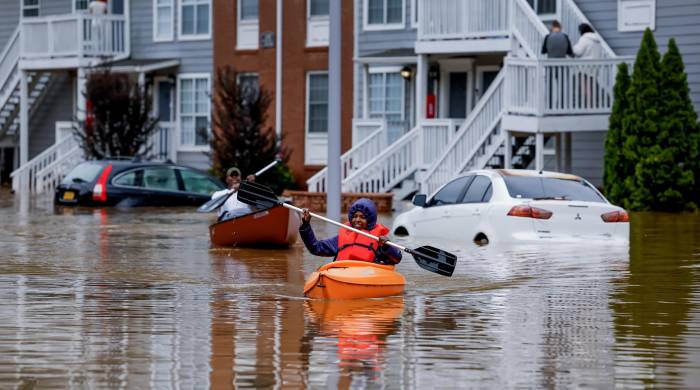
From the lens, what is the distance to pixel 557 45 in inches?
1284

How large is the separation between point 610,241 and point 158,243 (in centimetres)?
684

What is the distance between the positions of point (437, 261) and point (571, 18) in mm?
20027

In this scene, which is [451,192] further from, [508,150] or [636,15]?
[636,15]

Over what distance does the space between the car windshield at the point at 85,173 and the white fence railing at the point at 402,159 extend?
5522 millimetres

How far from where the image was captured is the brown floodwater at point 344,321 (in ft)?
35.1

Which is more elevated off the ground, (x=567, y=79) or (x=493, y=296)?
(x=567, y=79)

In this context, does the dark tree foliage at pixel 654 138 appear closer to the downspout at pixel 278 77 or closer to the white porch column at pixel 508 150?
the white porch column at pixel 508 150

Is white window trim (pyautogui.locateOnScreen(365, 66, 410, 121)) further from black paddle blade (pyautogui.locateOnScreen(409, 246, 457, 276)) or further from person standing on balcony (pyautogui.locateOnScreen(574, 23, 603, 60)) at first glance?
black paddle blade (pyautogui.locateOnScreen(409, 246, 457, 276))

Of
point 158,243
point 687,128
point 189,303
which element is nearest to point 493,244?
point 158,243

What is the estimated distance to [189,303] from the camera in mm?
15375

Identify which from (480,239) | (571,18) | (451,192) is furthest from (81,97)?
(480,239)

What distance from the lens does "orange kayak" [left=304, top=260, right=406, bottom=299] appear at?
51.1ft

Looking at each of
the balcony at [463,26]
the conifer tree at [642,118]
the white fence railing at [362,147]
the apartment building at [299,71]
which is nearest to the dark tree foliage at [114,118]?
the apartment building at [299,71]

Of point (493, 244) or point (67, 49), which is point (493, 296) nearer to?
point (493, 244)
